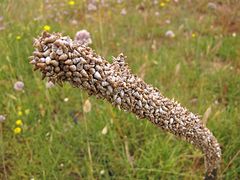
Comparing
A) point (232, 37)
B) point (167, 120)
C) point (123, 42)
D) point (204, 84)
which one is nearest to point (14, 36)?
point (123, 42)

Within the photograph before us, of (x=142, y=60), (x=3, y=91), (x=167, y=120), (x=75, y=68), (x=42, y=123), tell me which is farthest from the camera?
(x=142, y=60)

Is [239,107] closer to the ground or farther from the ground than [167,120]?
closer to the ground

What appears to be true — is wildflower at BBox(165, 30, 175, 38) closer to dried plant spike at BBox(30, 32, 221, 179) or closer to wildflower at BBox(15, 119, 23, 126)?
wildflower at BBox(15, 119, 23, 126)

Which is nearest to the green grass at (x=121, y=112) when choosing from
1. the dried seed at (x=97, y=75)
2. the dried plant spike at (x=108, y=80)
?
the dried plant spike at (x=108, y=80)

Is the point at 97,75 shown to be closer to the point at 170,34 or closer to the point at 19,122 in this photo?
Answer: the point at 19,122

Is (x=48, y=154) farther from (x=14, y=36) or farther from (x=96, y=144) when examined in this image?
(x=14, y=36)

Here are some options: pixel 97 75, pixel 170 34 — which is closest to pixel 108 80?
pixel 97 75
